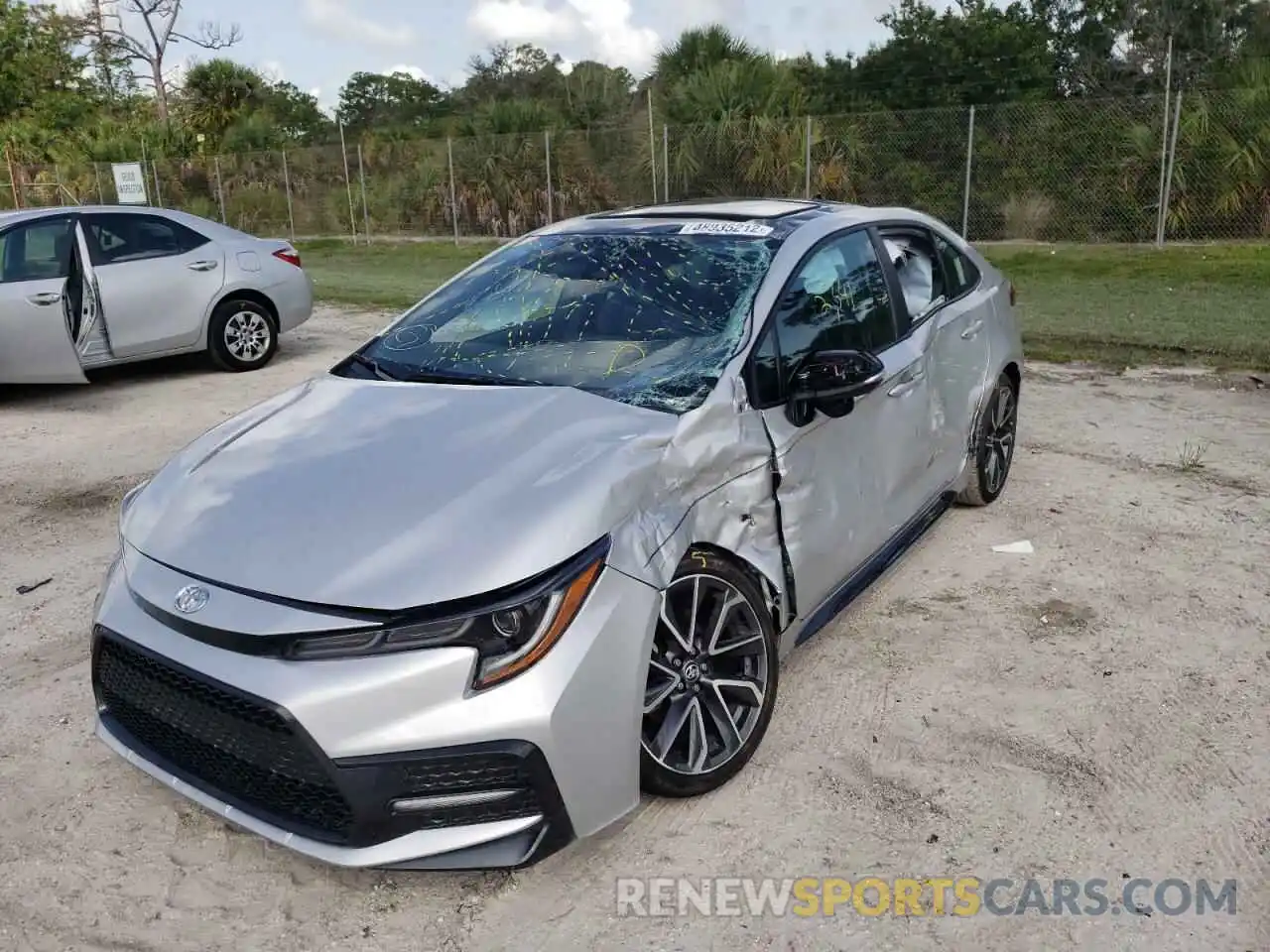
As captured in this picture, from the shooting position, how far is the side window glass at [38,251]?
311 inches

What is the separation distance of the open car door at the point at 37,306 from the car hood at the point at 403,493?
5.34m

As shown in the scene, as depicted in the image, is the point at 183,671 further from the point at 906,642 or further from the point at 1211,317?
the point at 1211,317

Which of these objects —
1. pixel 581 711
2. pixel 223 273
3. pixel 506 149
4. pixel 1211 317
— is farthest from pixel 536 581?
pixel 506 149

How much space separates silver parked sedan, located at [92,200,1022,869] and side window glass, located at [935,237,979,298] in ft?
2.32

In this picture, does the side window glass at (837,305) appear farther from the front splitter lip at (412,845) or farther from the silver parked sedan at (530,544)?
the front splitter lip at (412,845)

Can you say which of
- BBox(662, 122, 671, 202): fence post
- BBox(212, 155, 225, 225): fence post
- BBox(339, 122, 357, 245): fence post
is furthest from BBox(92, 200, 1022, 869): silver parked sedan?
BBox(212, 155, 225, 225): fence post

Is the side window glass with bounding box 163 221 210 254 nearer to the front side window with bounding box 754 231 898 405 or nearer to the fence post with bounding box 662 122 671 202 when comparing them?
the front side window with bounding box 754 231 898 405

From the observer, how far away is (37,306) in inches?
309

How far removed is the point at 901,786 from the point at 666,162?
1669 centimetres

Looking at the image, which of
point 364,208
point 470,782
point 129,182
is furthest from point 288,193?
point 470,782

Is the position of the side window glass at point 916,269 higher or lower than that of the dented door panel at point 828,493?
higher

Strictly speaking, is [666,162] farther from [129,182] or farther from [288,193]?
[129,182]

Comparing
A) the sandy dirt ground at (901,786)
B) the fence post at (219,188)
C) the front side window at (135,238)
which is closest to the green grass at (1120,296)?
the sandy dirt ground at (901,786)

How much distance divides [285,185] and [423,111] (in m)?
21.1
